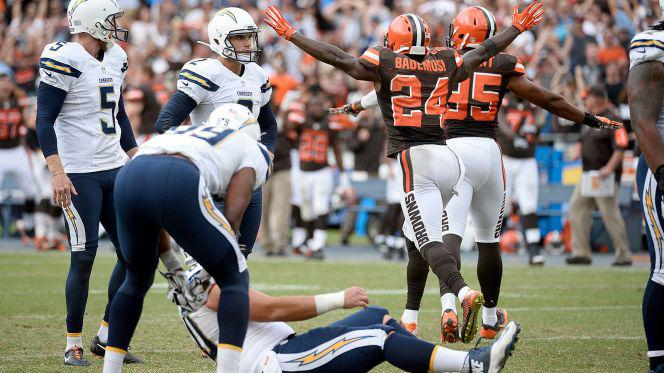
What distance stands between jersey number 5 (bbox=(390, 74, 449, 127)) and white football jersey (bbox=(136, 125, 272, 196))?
75.4 inches

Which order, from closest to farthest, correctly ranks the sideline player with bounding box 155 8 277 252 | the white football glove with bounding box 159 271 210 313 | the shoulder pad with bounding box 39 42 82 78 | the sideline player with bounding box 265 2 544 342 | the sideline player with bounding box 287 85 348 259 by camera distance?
the white football glove with bounding box 159 271 210 313
the shoulder pad with bounding box 39 42 82 78
the sideline player with bounding box 155 8 277 252
the sideline player with bounding box 265 2 544 342
the sideline player with bounding box 287 85 348 259

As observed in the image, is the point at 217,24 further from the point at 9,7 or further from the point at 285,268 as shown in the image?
the point at 9,7

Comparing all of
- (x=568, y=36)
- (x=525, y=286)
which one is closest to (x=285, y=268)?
(x=525, y=286)

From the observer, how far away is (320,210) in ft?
47.5

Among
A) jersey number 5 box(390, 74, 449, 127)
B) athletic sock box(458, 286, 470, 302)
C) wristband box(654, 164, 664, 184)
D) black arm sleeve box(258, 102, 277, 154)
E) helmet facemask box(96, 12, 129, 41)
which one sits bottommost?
athletic sock box(458, 286, 470, 302)

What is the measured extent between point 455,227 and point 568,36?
36.3ft

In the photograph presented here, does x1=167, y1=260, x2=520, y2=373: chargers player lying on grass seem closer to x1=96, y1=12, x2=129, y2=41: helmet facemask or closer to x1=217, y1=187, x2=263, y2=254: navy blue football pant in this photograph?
x1=217, y1=187, x2=263, y2=254: navy blue football pant

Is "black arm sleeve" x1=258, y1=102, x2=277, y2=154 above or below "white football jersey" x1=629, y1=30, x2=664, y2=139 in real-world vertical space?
below

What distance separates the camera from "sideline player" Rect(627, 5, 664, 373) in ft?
16.2

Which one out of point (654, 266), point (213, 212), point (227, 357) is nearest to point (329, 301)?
point (227, 357)

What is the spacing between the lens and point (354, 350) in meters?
4.65

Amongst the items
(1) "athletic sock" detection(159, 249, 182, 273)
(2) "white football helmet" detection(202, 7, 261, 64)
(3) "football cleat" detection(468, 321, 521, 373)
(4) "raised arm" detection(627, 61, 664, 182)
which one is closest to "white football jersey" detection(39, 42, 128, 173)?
(2) "white football helmet" detection(202, 7, 261, 64)

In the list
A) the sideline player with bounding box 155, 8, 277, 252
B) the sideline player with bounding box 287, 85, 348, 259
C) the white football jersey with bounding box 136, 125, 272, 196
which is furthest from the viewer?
the sideline player with bounding box 287, 85, 348, 259

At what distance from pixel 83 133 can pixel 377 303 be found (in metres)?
3.37
